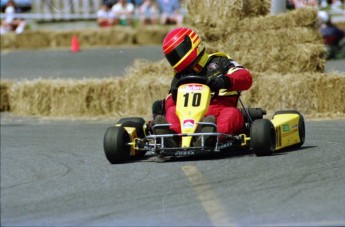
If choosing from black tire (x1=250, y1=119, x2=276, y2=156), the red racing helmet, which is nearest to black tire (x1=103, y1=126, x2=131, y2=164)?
the red racing helmet

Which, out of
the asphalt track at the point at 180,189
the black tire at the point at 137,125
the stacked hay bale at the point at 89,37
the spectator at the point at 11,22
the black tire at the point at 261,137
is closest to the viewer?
the asphalt track at the point at 180,189

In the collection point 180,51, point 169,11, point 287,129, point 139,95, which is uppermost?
point 180,51

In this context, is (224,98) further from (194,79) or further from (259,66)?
(259,66)

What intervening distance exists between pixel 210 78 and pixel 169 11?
16.6 m

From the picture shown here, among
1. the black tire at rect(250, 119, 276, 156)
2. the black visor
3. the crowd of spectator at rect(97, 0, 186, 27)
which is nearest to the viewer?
the black tire at rect(250, 119, 276, 156)

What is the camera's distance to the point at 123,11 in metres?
25.4

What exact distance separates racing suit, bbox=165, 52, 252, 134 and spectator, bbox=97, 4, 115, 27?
1724 cm

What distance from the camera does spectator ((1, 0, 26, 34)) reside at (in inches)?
991

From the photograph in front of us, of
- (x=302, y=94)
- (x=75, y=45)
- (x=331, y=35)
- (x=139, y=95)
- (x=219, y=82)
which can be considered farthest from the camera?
(x=75, y=45)

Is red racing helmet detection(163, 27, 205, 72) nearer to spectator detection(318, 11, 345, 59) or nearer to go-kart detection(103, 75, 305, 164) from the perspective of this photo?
go-kart detection(103, 75, 305, 164)

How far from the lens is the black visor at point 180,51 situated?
843cm

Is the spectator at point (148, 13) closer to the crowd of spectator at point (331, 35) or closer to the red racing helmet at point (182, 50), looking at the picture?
the crowd of spectator at point (331, 35)

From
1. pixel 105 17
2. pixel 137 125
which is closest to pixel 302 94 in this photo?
pixel 137 125

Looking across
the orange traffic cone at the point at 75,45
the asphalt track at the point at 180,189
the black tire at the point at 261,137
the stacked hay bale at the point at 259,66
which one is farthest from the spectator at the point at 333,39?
the black tire at the point at 261,137
